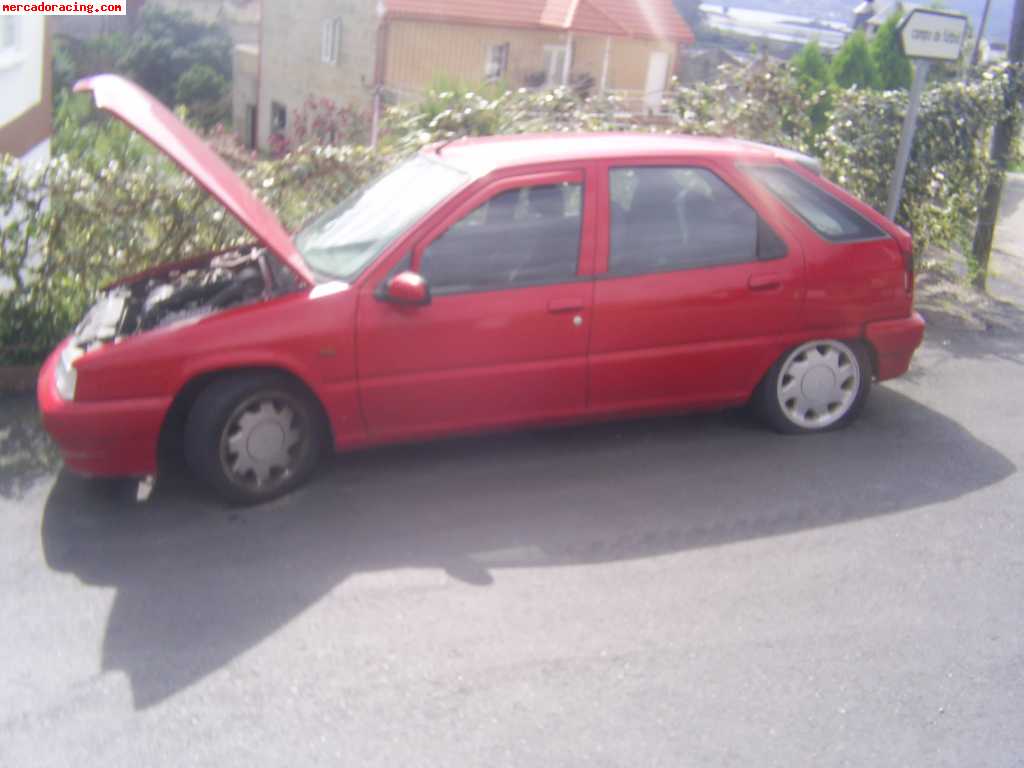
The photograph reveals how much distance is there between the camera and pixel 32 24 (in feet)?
43.8

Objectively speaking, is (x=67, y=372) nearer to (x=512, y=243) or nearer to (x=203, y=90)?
(x=512, y=243)

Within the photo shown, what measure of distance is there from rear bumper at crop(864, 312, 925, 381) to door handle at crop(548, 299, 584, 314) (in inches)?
67.7

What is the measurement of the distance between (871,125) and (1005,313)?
6.41ft

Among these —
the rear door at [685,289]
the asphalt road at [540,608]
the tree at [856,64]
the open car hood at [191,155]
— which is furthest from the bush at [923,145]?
the tree at [856,64]

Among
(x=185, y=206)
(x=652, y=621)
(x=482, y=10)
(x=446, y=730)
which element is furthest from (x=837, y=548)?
(x=482, y=10)

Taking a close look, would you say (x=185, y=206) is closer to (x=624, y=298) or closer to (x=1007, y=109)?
(x=624, y=298)

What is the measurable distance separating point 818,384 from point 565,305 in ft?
5.30

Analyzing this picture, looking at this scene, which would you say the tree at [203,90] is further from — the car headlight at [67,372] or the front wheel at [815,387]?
the front wheel at [815,387]

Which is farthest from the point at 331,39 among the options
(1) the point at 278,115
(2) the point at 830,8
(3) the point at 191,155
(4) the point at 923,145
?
(2) the point at 830,8

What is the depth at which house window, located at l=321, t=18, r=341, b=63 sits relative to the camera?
29922mm

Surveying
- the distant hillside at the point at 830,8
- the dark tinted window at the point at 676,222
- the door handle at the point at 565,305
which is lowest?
the door handle at the point at 565,305

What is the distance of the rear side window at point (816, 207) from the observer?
600 cm

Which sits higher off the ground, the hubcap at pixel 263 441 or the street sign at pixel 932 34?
the street sign at pixel 932 34

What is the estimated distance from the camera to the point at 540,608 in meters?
4.50
